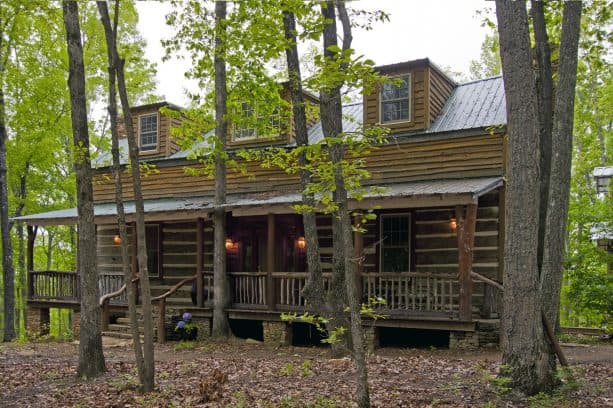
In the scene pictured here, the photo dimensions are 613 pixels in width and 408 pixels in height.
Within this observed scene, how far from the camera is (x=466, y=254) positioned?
37.1 ft

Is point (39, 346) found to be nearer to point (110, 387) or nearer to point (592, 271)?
point (110, 387)

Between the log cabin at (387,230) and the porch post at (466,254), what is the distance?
0.02 m

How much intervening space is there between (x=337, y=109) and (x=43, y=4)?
6.50 metres

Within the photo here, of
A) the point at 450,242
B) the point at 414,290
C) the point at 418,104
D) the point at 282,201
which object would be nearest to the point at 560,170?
the point at 414,290

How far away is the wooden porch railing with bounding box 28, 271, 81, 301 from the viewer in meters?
17.3

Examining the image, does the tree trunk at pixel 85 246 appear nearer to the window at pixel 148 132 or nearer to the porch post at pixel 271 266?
the porch post at pixel 271 266

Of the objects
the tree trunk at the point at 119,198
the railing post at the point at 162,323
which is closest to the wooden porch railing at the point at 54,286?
the railing post at the point at 162,323

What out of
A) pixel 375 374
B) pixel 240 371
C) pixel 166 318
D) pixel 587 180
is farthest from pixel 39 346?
pixel 587 180

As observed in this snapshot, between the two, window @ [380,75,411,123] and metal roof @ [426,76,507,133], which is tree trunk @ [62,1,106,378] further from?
metal roof @ [426,76,507,133]

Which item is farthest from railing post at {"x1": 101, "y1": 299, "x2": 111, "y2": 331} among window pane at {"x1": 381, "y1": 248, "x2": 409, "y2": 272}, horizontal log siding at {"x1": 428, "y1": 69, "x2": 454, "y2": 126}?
horizontal log siding at {"x1": 428, "y1": 69, "x2": 454, "y2": 126}

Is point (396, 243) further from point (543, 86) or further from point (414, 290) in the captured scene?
point (543, 86)

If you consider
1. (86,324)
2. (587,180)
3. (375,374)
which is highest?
(587,180)

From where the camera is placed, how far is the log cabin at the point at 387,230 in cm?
1195

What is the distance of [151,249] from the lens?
61.7ft
